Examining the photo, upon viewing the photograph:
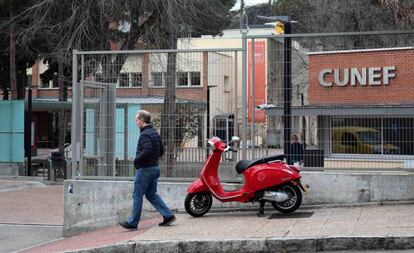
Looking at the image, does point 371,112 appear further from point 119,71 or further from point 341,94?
point 119,71

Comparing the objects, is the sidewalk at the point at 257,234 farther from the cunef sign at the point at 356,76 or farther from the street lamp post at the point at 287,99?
the cunef sign at the point at 356,76

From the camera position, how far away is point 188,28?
1888 centimetres

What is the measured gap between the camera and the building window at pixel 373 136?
9703mm

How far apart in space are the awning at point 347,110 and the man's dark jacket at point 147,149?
6.96 feet

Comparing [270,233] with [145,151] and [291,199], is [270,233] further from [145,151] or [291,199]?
[145,151]

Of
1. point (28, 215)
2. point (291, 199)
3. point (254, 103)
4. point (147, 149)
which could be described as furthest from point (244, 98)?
point (28, 215)

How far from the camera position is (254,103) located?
10250mm

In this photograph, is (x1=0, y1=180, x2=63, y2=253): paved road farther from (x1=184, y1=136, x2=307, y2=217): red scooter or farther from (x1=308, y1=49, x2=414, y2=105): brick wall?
(x1=308, y1=49, x2=414, y2=105): brick wall

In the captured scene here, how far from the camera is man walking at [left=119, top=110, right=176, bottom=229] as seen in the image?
9.30 meters

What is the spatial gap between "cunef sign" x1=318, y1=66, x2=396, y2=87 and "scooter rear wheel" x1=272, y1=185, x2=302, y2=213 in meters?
1.88

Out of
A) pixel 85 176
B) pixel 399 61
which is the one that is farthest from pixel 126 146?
pixel 399 61

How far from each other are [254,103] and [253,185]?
4.91 feet

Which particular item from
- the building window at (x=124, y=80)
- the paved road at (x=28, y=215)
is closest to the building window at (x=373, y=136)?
the building window at (x=124, y=80)

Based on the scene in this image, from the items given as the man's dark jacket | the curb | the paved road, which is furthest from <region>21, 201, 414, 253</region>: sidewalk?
the paved road
